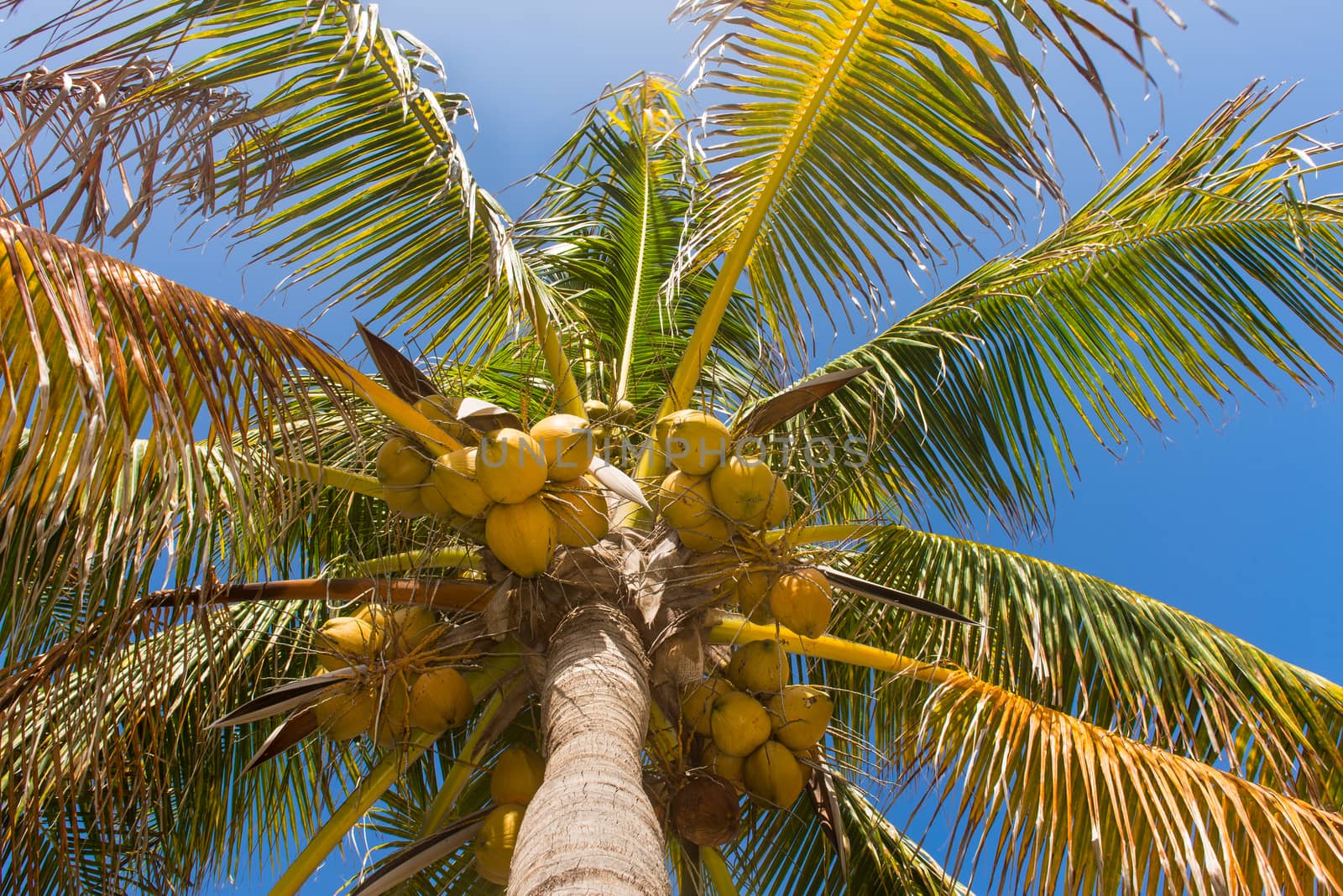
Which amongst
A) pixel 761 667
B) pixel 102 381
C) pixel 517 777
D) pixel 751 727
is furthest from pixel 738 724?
pixel 102 381

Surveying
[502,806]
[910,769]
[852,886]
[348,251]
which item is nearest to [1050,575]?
[910,769]

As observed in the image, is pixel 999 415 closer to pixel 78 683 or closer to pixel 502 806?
pixel 502 806

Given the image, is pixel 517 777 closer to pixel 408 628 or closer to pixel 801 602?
pixel 408 628

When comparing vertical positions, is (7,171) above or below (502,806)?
above

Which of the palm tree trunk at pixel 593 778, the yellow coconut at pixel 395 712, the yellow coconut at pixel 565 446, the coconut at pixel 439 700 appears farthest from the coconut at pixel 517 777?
the yellow coconut at pixel 565 446

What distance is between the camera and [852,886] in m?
4.24

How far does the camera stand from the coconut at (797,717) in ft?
9.78

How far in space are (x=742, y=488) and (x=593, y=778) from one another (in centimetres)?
95

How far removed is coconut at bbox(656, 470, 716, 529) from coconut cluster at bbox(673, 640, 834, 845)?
45cm

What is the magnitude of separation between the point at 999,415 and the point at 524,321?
86.6 inches

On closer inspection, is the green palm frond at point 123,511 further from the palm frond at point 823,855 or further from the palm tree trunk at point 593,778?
the palm frond at point 823,855

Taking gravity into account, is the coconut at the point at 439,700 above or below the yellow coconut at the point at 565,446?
below

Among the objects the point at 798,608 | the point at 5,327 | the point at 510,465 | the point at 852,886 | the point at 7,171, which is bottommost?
the point at 852,886

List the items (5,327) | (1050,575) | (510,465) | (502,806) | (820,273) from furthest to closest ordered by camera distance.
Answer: (820,273) < (1050,575) < (502,806) < (510,465) < (5,327)
